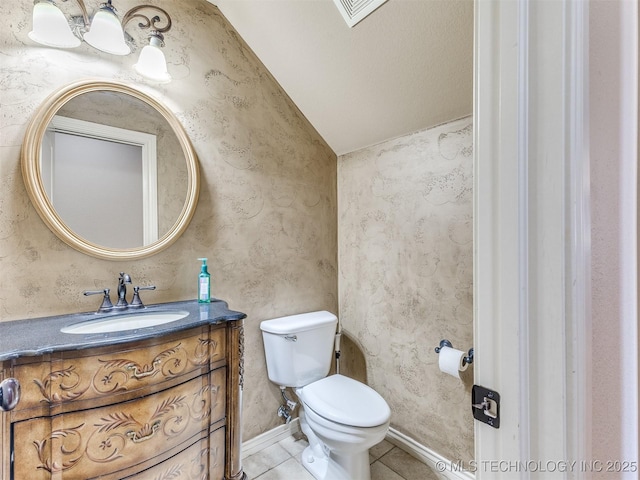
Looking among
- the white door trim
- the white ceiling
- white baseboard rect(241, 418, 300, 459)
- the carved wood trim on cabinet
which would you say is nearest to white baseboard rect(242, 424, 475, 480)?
white baseboard rect(241, 418, 300, 459)

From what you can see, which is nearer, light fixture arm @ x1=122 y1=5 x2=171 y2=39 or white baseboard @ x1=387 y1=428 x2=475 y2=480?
light fixture arm @ x1=122 y1=5 x2=171 y2=39

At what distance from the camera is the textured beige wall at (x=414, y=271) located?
148 cm

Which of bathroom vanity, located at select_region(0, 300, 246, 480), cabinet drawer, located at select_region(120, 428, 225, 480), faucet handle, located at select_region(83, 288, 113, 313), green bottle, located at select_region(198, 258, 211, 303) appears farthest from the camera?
green bottle, located at select_region(198, 258, 211, 303)

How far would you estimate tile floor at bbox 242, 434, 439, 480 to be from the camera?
5.07 feet

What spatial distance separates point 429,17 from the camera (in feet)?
4.08

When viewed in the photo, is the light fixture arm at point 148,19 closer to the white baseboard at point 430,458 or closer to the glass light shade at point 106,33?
the glass light shade at point 106,33

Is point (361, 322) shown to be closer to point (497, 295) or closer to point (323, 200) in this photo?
point (323, 200)

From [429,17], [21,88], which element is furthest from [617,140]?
[21,88]

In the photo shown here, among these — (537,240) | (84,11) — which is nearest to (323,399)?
(537,240)

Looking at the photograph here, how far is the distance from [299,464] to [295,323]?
735 mm

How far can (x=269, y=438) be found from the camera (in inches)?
68.9

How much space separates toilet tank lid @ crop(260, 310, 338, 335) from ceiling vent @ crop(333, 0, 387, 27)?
4.94ft

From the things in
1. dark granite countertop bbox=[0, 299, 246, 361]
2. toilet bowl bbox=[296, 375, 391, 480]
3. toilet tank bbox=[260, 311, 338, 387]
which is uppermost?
dark granite countertop bbox=[0, 299, 246, 361]

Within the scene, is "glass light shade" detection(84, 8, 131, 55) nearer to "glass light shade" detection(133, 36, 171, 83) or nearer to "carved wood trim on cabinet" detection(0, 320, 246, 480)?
"glass light shade" detection(133, 36, 171, 83)
